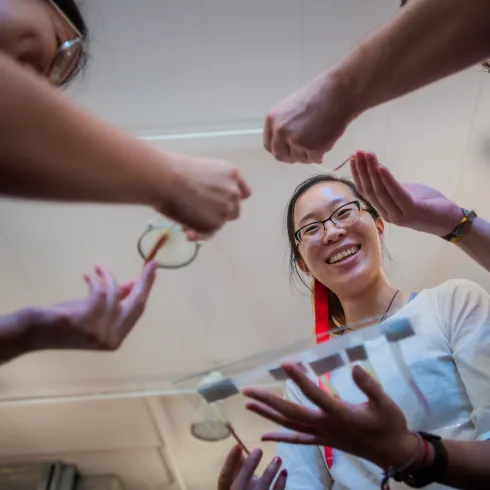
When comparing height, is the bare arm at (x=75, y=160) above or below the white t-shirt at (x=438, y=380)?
above

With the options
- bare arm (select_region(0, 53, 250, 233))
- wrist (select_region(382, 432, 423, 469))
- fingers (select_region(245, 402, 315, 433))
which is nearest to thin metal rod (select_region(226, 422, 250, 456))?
fingers (select_region(245, 402, 315, 433))

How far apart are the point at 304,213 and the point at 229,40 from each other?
439 mm

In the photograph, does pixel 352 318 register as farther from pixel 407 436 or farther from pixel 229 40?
pixel 229 40

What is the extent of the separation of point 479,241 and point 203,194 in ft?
1.98

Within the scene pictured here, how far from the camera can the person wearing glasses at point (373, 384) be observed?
2.06 feet

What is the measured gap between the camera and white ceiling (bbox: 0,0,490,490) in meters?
1.20

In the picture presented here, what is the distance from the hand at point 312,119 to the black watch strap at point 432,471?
14.6 inches

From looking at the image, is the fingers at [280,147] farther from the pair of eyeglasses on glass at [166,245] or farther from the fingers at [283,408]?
the fingers at [283,408]

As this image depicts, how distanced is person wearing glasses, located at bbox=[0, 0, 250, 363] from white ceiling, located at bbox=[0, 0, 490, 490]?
26 cm

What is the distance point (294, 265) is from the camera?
128 centimetres

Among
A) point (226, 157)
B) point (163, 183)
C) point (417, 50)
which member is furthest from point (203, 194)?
point (226, 157)

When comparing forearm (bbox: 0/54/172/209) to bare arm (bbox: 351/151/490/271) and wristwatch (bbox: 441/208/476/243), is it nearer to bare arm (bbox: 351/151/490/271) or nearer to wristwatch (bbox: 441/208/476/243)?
bare arm (bbox: 351/151/490/271)

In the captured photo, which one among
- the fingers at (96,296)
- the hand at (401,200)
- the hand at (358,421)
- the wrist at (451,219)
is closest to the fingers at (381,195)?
the hand at (401,200)

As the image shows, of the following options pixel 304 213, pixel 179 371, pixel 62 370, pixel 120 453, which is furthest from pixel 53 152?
pixel 120 453
